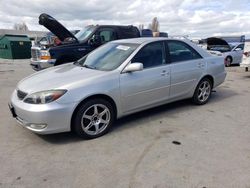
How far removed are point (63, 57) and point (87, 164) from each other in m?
5.40

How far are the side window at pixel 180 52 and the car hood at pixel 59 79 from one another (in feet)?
5.31

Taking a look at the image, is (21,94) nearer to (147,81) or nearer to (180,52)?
(147,81)

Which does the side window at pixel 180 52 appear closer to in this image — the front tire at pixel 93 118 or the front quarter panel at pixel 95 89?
the front quarter panel at pixel 95 89

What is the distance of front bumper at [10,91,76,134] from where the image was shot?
3.64m

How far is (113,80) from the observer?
13.7 feet

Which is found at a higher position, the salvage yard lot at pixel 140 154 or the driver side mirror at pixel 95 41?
the driver side mirror at pixel 95 41

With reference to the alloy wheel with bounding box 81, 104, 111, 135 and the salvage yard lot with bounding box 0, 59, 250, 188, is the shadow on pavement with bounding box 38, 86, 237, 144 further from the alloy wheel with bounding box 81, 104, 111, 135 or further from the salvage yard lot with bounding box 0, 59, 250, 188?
the alloy wheel with bounding box 81, 104, 111, 135

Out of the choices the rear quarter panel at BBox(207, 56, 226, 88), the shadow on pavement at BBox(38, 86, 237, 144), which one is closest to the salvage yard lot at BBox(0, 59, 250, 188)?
the shadow on pavement at BBox(38, 86, 237, 144)

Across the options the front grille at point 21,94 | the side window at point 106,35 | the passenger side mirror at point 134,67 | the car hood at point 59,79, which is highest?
the side window at point 106,35

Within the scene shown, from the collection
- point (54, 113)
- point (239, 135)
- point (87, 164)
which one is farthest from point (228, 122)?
point (54, 113)

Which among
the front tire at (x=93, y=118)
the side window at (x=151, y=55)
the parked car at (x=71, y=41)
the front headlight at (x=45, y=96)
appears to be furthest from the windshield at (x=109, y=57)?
the parked car at (x=71, y=41)

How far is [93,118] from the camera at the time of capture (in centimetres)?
408

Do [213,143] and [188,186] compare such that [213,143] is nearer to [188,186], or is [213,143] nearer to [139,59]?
[188,186]

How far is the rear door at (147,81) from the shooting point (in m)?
4.36
